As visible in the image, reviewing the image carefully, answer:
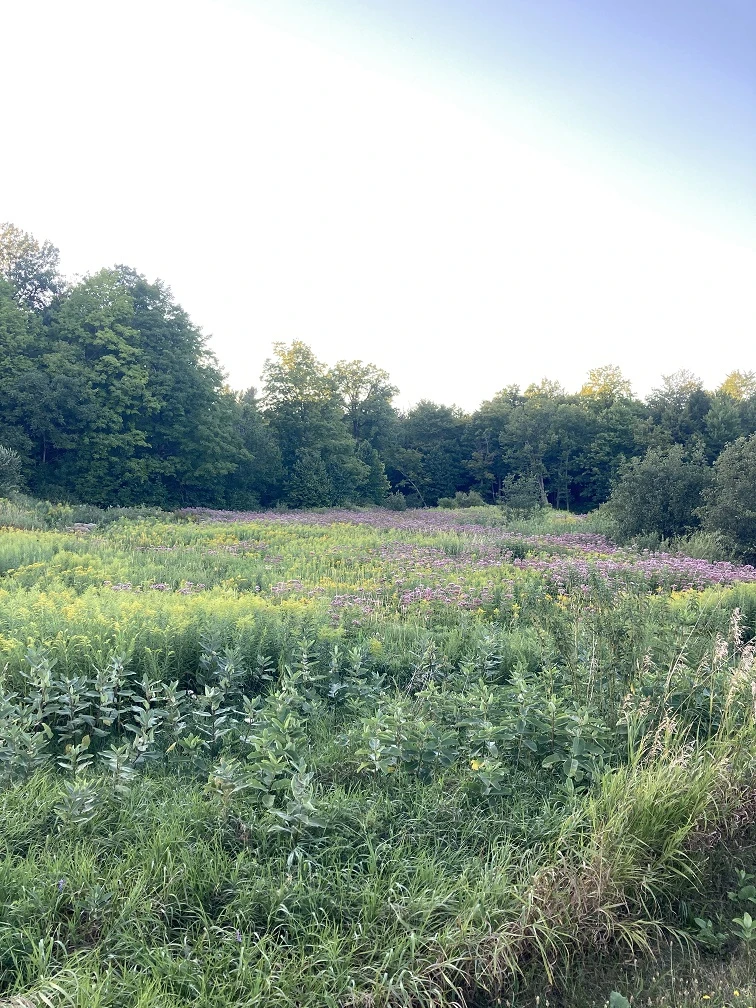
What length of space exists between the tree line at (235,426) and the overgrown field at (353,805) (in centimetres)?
1219

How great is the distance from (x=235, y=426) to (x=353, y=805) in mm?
32815

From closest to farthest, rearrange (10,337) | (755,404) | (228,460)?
1. (10,337)
2. (228,460)
3. (755,404)

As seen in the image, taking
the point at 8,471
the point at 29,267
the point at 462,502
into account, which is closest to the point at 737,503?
the point at 8,471

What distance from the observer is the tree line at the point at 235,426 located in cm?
2530

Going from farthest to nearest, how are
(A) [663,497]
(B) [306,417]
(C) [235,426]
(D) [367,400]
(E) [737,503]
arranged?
(D) [367,400]
(B) [306,417]
(C) [235,426]
(A) [663,497]
(E) [737,503]

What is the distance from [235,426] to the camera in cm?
3403

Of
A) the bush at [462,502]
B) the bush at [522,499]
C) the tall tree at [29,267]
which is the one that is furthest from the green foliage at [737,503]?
the tall tree at [29,267]

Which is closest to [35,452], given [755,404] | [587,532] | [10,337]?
[10,337]

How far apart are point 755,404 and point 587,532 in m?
33.4

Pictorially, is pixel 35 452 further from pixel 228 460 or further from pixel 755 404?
pixel 755 404

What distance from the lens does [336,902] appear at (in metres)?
2.34

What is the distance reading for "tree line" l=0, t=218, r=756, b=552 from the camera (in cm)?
2530

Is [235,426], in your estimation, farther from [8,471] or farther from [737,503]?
[737,503]

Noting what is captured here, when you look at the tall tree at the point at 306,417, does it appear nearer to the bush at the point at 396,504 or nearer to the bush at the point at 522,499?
the bush at the point at 396,504
